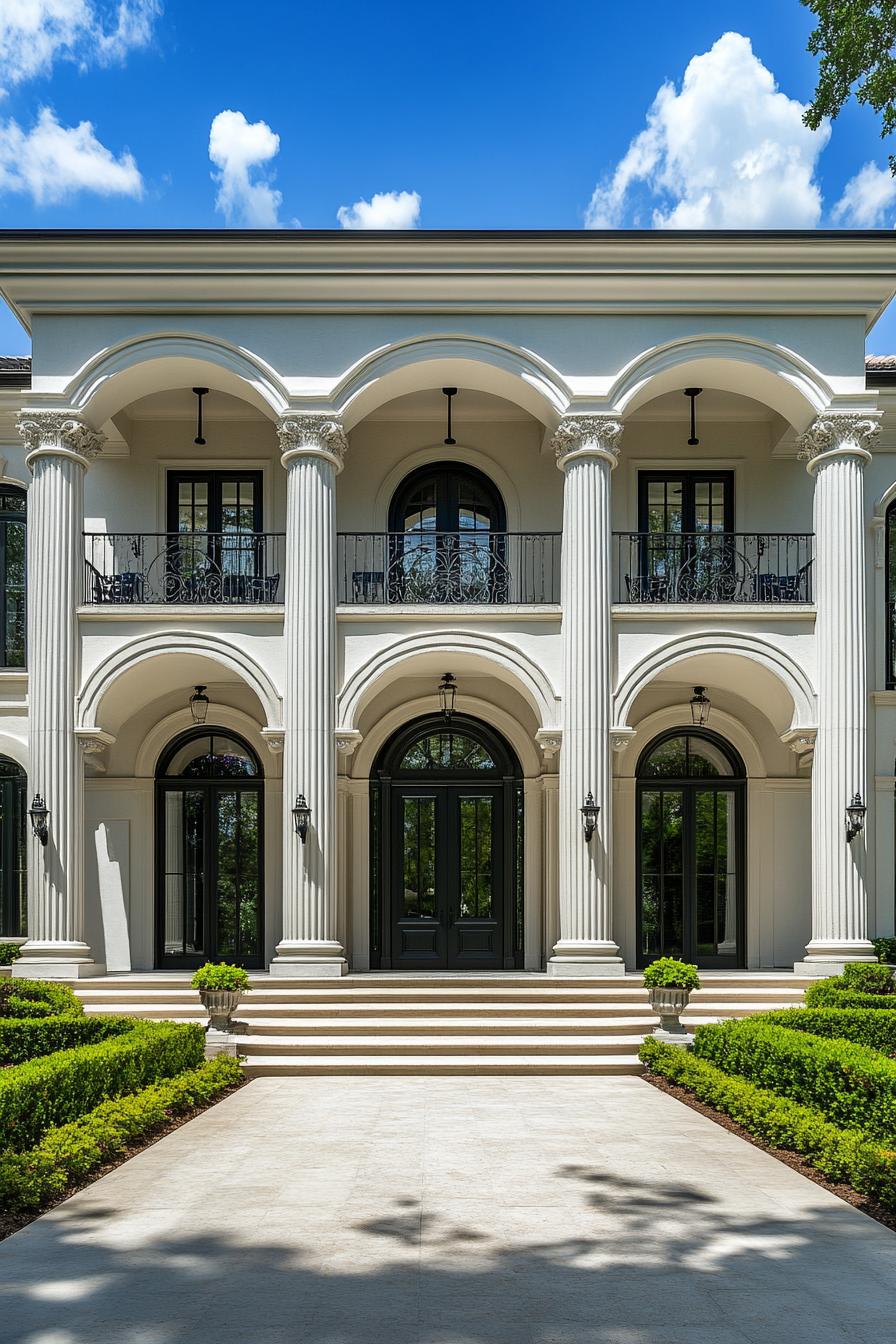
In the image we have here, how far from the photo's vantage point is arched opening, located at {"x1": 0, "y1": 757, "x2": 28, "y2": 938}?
18.0m

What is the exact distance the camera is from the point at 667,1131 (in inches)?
394

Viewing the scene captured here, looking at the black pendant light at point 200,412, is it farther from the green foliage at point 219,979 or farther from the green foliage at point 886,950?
the green foliage at point 886,950

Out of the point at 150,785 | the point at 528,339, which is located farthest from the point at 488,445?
the point at 150,785

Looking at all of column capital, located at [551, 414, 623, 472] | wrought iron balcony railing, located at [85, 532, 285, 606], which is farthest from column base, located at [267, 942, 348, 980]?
column capital, located at [551, 414, 623, 472]

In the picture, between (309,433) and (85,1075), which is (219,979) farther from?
(309,433)

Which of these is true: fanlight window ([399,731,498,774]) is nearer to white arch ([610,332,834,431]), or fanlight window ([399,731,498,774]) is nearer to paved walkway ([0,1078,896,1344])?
white arch ([610,332,834,431])

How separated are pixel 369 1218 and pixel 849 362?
525 inches

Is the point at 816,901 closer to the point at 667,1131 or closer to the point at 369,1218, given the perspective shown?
the point at 667,1131

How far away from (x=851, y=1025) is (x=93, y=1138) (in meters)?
7.21

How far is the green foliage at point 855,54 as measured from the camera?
962 cm

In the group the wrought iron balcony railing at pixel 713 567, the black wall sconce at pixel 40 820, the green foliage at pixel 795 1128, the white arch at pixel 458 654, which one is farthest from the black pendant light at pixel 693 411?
the black wall sconce at pixel 40 820

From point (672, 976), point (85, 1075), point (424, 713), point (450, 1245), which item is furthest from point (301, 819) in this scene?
point (450, 1245)

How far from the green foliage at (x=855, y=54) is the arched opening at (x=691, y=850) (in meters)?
10.4

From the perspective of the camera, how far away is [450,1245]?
6777 mm
